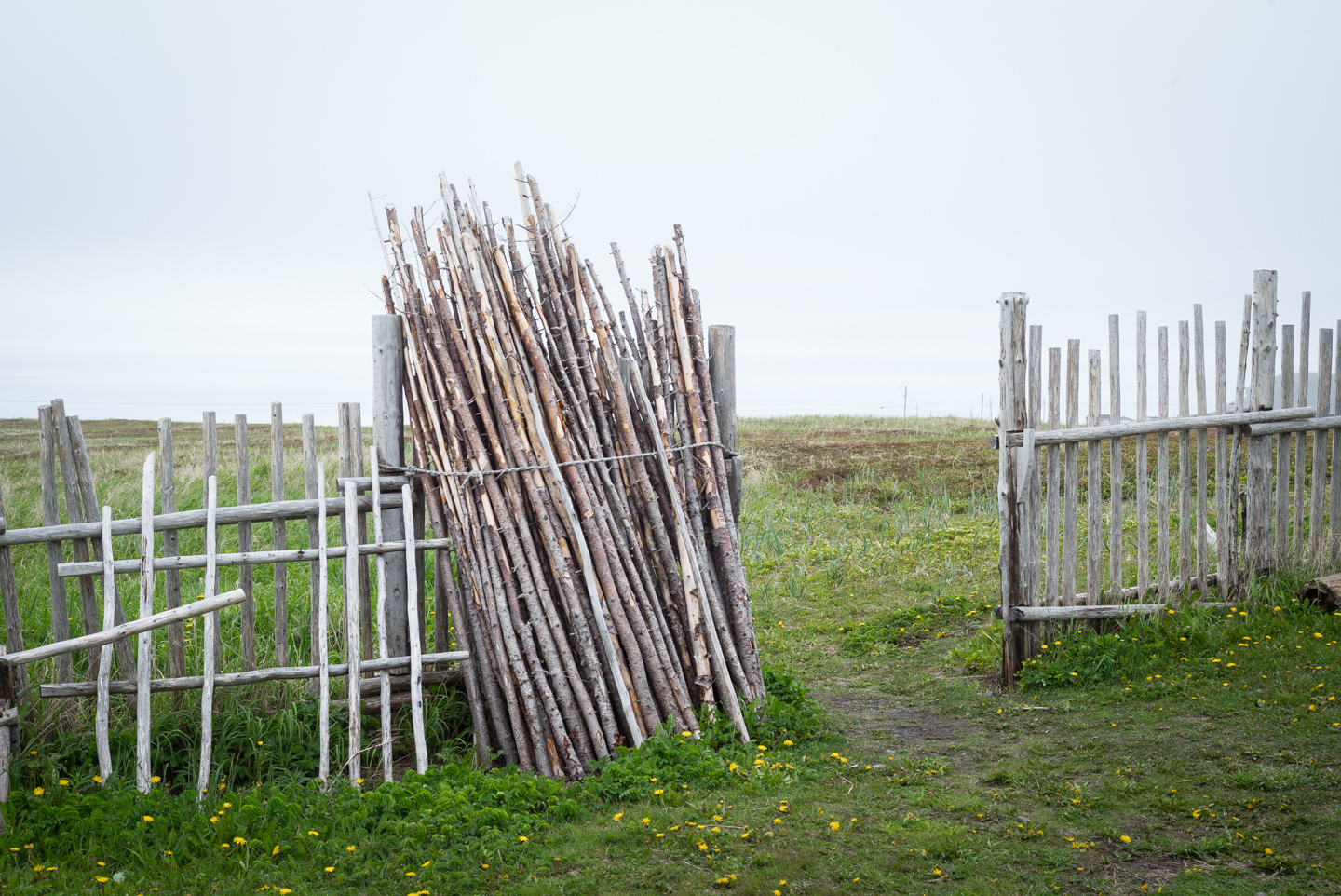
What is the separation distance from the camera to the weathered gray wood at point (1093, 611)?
17.8 ft

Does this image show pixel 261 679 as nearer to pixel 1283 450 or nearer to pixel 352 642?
pixel 352 642

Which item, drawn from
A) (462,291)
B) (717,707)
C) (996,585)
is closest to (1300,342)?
(996,585)

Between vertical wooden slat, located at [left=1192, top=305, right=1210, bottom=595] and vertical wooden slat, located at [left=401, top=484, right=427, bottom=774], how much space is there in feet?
15.9

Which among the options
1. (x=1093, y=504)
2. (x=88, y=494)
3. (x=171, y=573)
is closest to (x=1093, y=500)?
(x=1093, y=504)

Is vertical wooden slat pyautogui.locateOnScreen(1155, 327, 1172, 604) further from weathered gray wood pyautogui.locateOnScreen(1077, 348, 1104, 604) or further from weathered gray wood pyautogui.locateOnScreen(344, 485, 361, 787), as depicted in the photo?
weathered gray wood pyautogui.locateOnScreen(344, 485, 361, 787)

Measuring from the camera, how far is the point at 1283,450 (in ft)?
20.5

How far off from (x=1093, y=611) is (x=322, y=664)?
176 inches

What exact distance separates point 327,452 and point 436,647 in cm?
1255

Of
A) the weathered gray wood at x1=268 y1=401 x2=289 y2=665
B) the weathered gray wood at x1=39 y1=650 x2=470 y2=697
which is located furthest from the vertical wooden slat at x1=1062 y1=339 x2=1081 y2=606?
the weathered gray wood at x1=268 y1=401 x2=289 y2=665

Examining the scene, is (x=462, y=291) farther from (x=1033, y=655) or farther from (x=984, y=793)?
(x=1033, y=655)

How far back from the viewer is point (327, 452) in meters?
16.0

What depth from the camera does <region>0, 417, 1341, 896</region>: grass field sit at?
121 inches

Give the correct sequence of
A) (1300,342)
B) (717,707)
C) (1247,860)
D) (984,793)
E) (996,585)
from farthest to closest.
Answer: (996,585) < (1300,342) < (717,707) < (984,793) < (1247,860)

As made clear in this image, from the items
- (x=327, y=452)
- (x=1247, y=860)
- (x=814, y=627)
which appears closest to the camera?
(x=1247, y=860)
